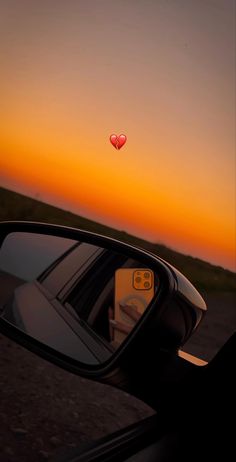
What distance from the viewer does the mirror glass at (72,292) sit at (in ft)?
4.12

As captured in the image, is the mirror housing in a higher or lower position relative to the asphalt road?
higher

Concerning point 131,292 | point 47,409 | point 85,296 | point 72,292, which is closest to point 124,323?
point 131,292

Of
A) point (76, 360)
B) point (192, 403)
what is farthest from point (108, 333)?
point (192, 403)

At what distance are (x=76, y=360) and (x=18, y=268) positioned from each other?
626 millimetres

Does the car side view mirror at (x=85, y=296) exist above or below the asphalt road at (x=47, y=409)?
above

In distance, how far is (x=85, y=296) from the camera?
5.63 feet

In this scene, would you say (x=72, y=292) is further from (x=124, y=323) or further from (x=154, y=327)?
(x=154, y=327)

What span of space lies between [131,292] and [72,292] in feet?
2.21


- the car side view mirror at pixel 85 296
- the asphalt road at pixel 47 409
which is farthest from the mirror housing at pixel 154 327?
the asphalt road at pixel 47 409

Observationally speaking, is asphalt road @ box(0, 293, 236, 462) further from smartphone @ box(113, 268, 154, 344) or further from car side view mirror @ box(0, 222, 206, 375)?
smartphone @ box(113, 268, 154, 344)

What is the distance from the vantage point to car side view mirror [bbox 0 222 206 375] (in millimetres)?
1147

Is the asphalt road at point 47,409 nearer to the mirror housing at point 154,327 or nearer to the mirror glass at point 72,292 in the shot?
the mirror glass at point 72,292

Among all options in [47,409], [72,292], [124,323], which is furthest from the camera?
[47,409]

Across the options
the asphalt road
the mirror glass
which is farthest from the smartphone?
the asphalt road
